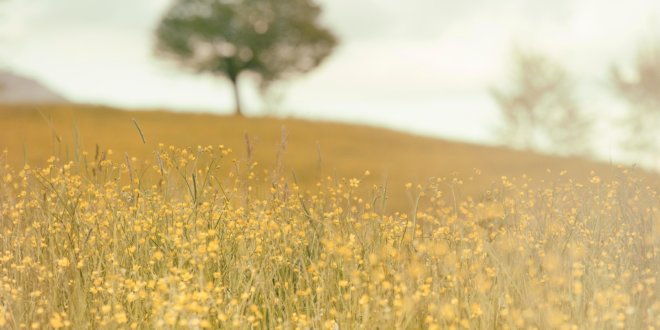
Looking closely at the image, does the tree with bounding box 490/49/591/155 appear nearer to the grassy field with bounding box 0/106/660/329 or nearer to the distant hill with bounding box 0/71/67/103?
the grassy field with bounding box 0/106/660/329

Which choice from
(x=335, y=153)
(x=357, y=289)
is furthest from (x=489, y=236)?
(x=335, y=153)

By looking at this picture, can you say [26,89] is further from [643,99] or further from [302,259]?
[302,259]

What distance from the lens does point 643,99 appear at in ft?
93.4

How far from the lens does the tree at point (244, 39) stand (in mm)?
36500

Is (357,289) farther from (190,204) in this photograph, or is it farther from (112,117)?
(112,117)

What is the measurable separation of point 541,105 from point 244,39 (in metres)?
14.4

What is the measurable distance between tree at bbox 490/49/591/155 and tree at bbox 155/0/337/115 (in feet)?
32.5

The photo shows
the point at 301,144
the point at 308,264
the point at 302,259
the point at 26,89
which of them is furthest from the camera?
the point at 26,89

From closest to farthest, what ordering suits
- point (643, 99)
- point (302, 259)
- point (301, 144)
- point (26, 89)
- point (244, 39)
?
point (302, 259) < point (301, 144) < point (643, 99) < point (244, 39) < point (26, 89)

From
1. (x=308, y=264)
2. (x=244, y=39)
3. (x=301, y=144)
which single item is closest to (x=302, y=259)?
(x=308, y=264)

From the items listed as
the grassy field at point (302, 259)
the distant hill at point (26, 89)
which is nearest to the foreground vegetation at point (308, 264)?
the grassy field at point (302, 259)

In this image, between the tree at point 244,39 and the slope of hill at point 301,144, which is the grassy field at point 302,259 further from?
the tree at point 244,39

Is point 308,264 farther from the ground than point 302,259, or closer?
closer

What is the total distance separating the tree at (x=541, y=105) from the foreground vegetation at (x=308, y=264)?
24.6 m
